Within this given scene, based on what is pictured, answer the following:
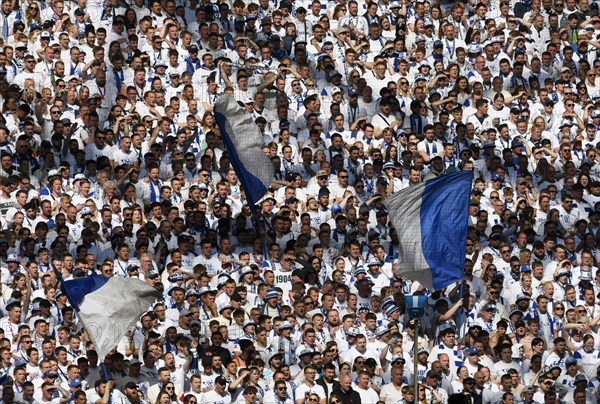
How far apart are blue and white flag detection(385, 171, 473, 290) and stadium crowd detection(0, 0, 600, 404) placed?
38.0 inches

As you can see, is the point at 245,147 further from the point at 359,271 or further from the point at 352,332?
the point at 352,332

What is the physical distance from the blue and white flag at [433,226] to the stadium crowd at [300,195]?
38.0 inches

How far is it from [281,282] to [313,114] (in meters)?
3.91

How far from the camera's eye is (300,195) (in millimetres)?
35125

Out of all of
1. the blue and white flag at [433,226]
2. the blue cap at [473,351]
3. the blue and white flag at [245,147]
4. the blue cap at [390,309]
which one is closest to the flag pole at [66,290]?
the blue and white flag at [245,147]

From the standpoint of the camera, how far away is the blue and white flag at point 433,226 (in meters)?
31.7

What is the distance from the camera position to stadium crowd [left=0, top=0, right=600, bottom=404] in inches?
1257

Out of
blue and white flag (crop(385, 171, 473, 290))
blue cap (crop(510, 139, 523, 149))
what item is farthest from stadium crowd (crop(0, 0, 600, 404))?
blue and white flag (crop(385, 171, 473, 290))

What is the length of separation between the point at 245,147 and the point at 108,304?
3973 mm

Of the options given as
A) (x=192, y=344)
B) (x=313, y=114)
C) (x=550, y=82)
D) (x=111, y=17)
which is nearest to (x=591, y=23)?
(x=550, y=82)

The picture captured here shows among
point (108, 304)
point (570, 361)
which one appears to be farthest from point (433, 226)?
point (108, 304)

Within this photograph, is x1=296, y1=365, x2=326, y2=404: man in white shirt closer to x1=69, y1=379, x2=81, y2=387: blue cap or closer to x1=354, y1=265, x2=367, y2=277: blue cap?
x1=354, y1=265, x2=367, y2=277: blue cap

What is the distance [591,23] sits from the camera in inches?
1542

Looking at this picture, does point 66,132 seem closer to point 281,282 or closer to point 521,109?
point 281,282
